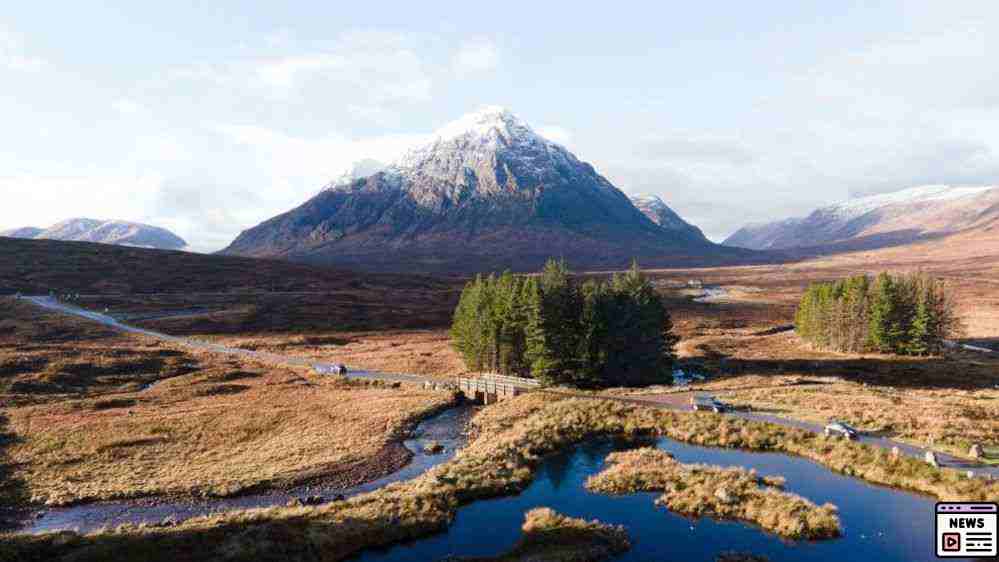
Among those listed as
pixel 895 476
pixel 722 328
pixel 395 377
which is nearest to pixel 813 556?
pixel 895 476

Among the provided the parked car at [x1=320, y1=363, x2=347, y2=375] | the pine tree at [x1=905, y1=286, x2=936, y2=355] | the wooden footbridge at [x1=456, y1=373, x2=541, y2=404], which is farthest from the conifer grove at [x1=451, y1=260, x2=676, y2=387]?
the pine tree at [x1=905, y1=286, x2=936, y2=355]

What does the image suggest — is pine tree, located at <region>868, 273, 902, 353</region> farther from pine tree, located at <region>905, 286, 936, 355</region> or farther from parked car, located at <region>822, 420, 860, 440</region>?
parked car, located at <region>822, 420, 860, 440</region>

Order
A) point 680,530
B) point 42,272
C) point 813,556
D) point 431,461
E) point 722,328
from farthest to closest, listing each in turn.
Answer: point 42,272
point 722,328
point 431,461
point 680,530
point 813,556

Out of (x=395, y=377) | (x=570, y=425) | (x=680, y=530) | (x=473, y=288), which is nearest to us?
(x=680, y=530)

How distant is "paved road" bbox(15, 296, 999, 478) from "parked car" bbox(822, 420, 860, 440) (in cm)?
69

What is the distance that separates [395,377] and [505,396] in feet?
57.8

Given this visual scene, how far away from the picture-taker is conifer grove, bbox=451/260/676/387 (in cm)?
7088

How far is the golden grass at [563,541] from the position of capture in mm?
A: 29359

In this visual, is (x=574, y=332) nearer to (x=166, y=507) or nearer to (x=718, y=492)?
(x=718, y=492)

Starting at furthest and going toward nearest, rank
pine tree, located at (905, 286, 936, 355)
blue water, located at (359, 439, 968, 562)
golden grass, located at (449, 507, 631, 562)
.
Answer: pine tree, located at (905, 286, 936, 355)
blue water, located at (359, 439, 968, 562)
golden grass, located at (449, 507, 631, 562)

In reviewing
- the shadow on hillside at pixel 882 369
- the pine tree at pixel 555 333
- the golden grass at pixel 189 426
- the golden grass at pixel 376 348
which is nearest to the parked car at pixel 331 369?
the golden grass at pixel 189 426

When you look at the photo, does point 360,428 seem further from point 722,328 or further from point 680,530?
point 722,328

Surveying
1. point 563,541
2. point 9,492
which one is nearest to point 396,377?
point 9,492

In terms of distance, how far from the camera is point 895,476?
124 ft
